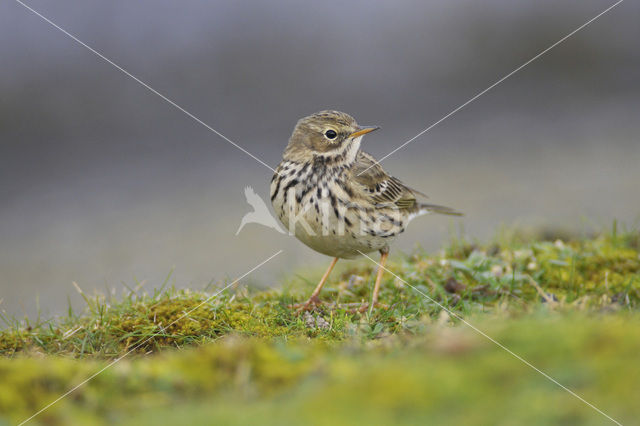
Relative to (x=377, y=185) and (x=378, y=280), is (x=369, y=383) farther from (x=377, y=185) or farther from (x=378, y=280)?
(x=377, y=185)

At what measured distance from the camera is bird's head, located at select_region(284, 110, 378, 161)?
5965 millimetres

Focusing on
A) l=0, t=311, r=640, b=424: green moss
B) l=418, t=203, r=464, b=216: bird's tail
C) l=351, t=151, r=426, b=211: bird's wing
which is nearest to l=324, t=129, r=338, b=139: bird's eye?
l=351, t=151, r=426, b=211: bird's wing

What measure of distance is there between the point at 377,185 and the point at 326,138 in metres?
0.64

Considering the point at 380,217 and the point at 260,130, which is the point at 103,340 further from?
the point at 260,130

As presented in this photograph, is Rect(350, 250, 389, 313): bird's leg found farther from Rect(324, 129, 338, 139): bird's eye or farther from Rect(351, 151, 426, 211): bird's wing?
Rect(324, 129, 338, 139): bird's eye

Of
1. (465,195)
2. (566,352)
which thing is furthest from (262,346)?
(465,195)

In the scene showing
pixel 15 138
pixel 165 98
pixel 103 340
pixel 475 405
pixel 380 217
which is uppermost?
pixel 165 98

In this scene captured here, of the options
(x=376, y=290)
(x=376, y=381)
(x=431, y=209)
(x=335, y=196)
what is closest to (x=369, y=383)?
(x=376, y=381)

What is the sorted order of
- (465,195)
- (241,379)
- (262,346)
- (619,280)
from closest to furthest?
(241,379)
(262,346)
(619,280)
(465,195)

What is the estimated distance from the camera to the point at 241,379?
245 cm

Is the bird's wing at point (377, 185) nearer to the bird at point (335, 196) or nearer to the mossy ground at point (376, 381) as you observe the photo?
the bird at point (335, 196)

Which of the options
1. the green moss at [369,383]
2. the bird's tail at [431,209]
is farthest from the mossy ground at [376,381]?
the bird's tail at [431,209]

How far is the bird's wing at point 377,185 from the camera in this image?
19.4 feet

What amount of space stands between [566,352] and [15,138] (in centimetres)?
1095
